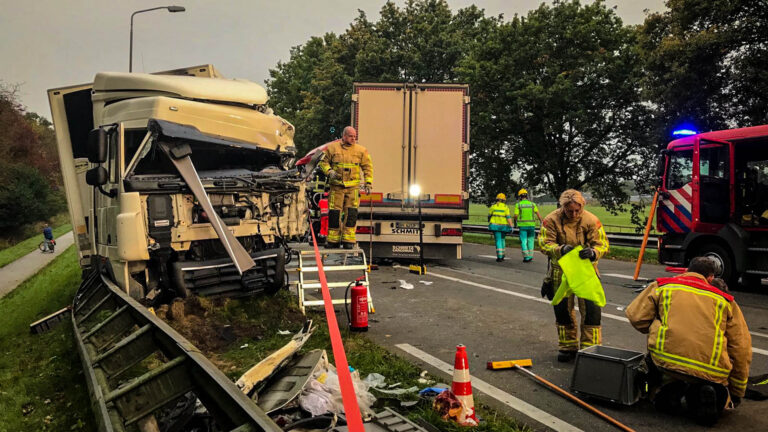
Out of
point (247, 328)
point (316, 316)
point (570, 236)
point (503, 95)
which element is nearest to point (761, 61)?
point (503, 95)

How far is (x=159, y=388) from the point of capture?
327 centimetres

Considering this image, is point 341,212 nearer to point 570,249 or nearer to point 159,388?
point 570,249

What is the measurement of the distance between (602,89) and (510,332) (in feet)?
50.8

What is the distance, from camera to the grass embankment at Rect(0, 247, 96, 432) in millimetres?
4148

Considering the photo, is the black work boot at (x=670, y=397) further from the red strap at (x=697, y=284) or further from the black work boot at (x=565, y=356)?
the black work boot at (x=565, y=356)

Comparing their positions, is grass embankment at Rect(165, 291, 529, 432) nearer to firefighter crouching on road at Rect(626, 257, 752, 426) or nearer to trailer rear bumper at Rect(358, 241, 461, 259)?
firefighter crouching on road at Rect(626, 257, 752, 426)

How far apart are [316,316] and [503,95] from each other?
53.1 ft

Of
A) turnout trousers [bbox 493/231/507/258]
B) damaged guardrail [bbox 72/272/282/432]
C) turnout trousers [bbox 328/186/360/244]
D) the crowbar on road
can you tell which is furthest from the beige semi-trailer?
damaged guardrail [bbox 72/272/282/432]

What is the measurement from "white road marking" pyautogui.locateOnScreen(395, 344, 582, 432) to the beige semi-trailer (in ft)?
22.3

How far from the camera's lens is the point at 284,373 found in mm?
3984

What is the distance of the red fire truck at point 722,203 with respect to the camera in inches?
374

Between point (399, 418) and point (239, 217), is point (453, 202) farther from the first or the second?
point (399, 418)

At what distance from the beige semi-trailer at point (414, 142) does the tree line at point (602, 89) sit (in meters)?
7.52

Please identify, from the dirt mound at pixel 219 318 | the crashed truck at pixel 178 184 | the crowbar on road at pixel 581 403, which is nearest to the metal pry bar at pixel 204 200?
the crashed truck at pixel 178 184
